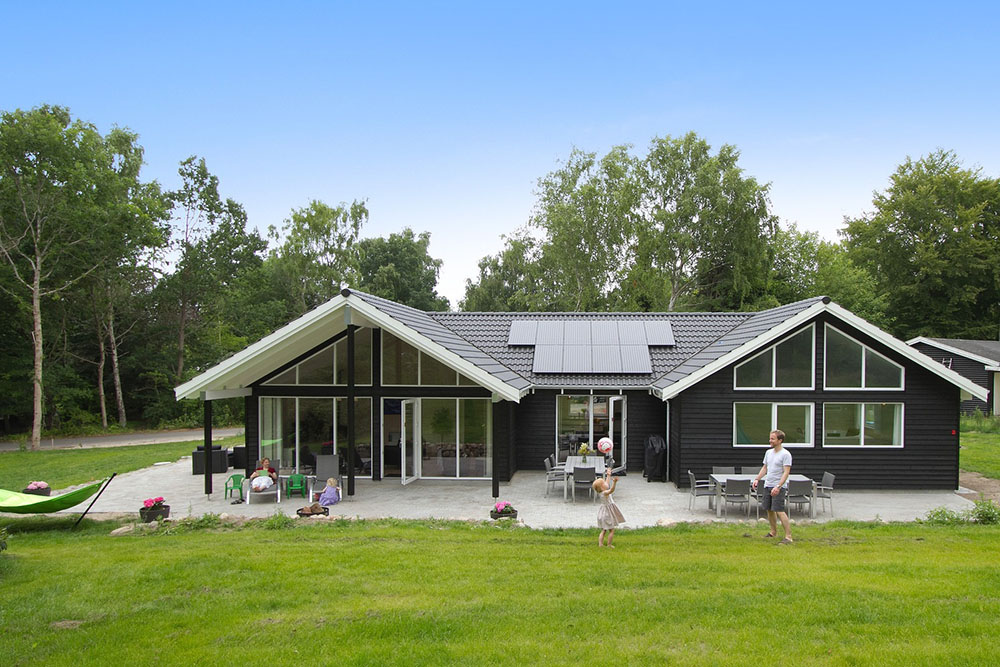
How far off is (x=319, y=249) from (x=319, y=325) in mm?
23889

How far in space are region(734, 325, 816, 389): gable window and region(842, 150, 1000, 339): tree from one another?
3548 centimetres

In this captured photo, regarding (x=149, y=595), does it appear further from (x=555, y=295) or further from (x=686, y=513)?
(x=555, y=295)

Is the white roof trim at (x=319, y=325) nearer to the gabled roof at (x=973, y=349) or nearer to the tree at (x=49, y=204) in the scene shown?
the tree at (x=49, y=204)

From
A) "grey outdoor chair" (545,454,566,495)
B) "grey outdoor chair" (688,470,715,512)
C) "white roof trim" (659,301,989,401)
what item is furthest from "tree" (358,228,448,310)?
"grey outdoor chair" (688,470,715,512)

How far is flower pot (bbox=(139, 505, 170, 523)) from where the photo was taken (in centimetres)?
1091

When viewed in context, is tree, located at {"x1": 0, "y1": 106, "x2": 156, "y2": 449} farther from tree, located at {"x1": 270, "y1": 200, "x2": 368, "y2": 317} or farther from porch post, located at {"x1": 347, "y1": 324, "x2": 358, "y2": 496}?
porch post, located at {"x1": 347, "y1": 324, "x2": 358, "y2": 496}

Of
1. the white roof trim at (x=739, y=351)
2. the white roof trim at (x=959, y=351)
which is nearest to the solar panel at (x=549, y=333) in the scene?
the white roof trim at (x=739, y=351)

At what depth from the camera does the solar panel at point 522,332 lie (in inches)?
705

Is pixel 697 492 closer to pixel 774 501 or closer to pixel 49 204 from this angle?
pixel 774 501

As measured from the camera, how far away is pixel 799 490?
11.2 metres

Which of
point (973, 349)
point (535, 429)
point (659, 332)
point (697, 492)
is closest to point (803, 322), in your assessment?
point (659, 332)

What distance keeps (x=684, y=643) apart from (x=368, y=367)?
33.6ft

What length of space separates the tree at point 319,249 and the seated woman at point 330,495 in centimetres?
2423

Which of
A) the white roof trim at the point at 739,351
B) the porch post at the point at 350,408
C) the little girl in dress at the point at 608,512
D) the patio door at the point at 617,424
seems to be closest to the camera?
the little girl in dress at the point at 608,512
